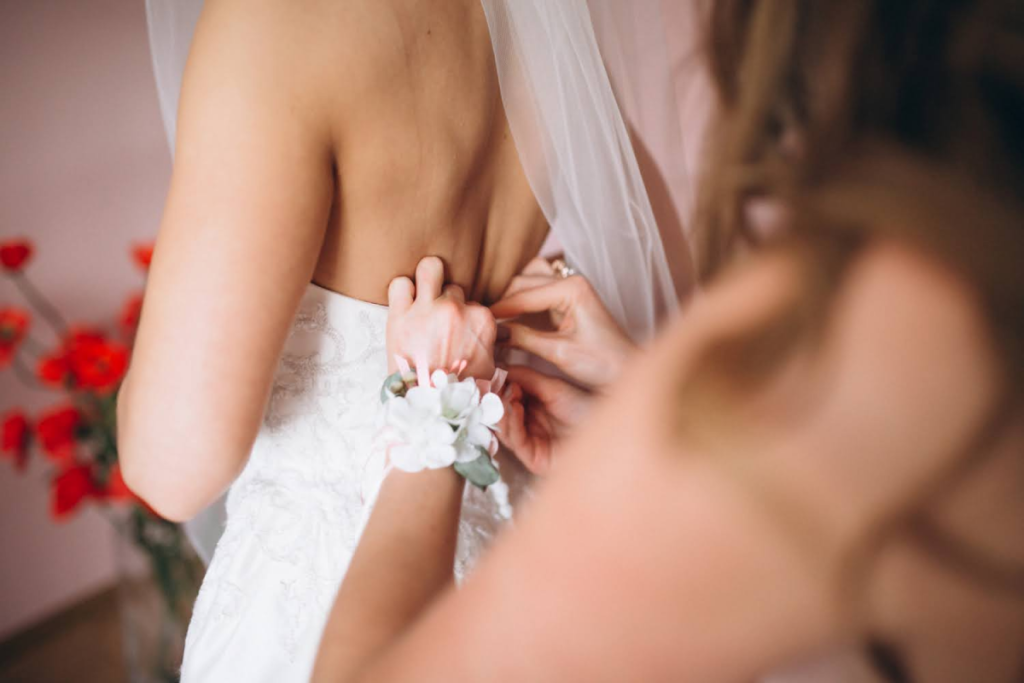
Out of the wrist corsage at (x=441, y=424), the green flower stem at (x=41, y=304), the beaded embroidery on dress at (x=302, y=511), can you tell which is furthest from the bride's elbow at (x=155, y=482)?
the green flower stem at (x=41, y=304)

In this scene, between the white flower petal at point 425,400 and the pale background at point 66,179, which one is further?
the pale background at point 66,179

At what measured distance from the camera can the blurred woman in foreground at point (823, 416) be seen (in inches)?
13.0

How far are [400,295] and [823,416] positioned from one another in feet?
1.91

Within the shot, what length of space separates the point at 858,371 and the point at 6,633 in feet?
8.53

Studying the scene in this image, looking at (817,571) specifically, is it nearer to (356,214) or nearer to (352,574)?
(352,574)

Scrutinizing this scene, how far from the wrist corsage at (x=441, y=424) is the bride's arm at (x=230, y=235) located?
0.49 ft

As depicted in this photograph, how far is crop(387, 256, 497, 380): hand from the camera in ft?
2.58

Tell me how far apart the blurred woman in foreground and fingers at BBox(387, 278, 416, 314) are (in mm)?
442

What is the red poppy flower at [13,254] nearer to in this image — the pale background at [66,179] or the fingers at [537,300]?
the pale background at [66,179]

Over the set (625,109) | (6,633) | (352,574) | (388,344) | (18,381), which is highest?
(625,109)

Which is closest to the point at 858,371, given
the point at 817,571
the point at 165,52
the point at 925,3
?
the point at 817,571

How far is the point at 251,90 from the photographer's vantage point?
628 millimetres

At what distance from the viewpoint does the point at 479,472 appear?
0.75 meters

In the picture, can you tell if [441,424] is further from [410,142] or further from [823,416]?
[823,416]
